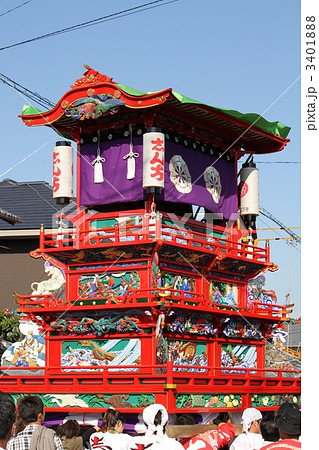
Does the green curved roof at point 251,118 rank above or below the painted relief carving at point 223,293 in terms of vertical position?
above

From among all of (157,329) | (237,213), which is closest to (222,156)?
(237,213)

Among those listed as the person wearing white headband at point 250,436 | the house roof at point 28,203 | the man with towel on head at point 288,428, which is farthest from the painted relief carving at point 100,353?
the man with towel on head at point 288,428

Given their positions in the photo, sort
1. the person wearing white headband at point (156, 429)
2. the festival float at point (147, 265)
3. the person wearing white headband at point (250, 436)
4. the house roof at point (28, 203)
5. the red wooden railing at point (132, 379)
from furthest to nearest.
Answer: the house roof at point (28, 203)
the festival float at point (147, 265)
the red wooden railing at point (132, 379)
the person wearing white headband at point (250, 436)
the person wearing white headband at point (156, 429)

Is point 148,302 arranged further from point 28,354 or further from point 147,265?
point 28,354

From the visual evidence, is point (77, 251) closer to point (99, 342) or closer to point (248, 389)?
point (99, 342)

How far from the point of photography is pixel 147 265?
20.4m

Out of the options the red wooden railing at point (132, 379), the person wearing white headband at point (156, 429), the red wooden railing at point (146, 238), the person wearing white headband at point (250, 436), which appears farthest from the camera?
the red wooden railing at point (146, 238)

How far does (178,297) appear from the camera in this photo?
66.0 feet

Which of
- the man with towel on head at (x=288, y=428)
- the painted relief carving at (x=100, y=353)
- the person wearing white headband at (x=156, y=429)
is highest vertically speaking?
the man with towel on head at (x=288, y=428)

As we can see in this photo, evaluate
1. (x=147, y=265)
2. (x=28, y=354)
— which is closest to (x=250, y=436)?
(x=147, y=265)

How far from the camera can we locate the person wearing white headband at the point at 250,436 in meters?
9.12

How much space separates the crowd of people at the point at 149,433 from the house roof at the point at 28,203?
21.3 meters

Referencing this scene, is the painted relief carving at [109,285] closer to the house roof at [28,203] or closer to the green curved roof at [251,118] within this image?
the green curved roof at [251,118]

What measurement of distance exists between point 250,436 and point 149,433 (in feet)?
4.91
